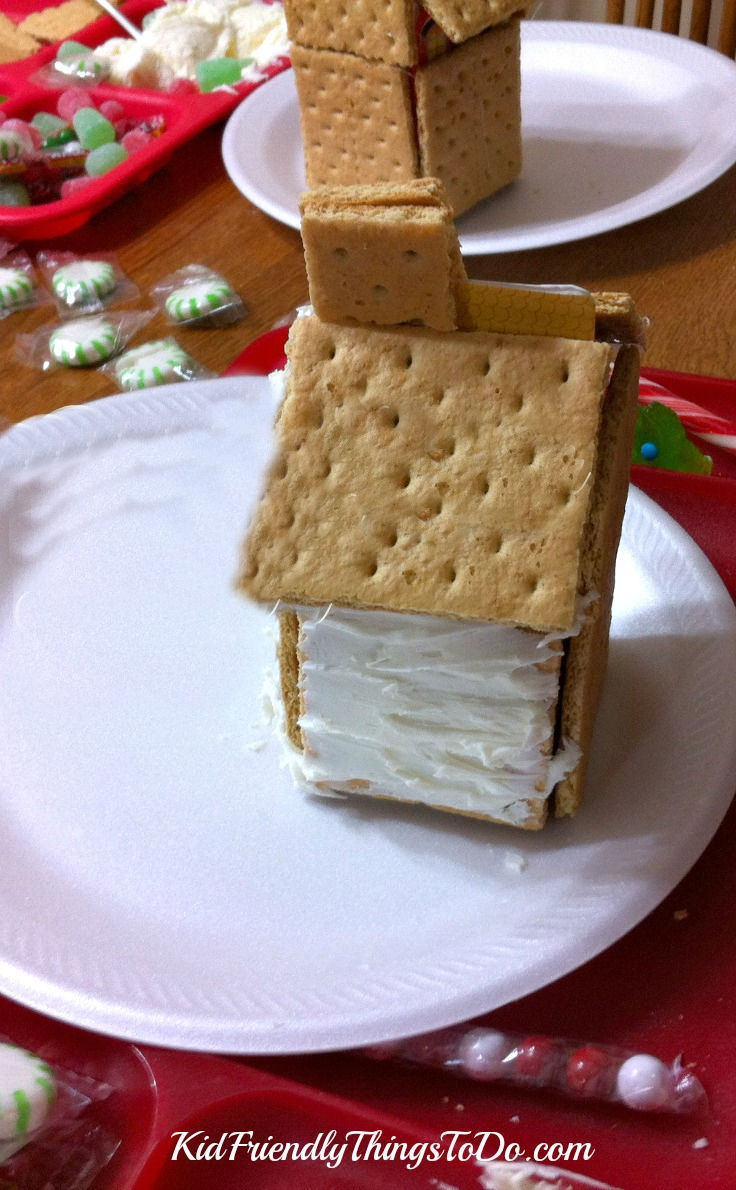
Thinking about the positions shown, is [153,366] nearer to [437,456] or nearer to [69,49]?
[437,456]

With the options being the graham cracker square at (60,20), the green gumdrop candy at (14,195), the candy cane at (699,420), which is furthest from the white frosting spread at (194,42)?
the candy cane at (699,420)

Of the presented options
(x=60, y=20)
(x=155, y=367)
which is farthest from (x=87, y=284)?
(x=60, y=20)

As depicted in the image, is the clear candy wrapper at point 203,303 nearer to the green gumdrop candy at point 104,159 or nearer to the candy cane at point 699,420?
the green gumdrop candy at point 104,159

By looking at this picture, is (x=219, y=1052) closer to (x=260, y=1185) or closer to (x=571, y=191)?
(x=260, y=1185)

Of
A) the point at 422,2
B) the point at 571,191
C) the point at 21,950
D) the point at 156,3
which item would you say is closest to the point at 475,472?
the point at 21,950

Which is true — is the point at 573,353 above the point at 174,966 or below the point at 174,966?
above

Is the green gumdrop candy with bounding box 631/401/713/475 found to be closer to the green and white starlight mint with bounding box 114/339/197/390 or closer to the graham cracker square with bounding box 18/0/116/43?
the green and white starlight mint with bounding box 114/339/197/390

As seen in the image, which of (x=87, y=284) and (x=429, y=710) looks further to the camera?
(x=87, y=284)
